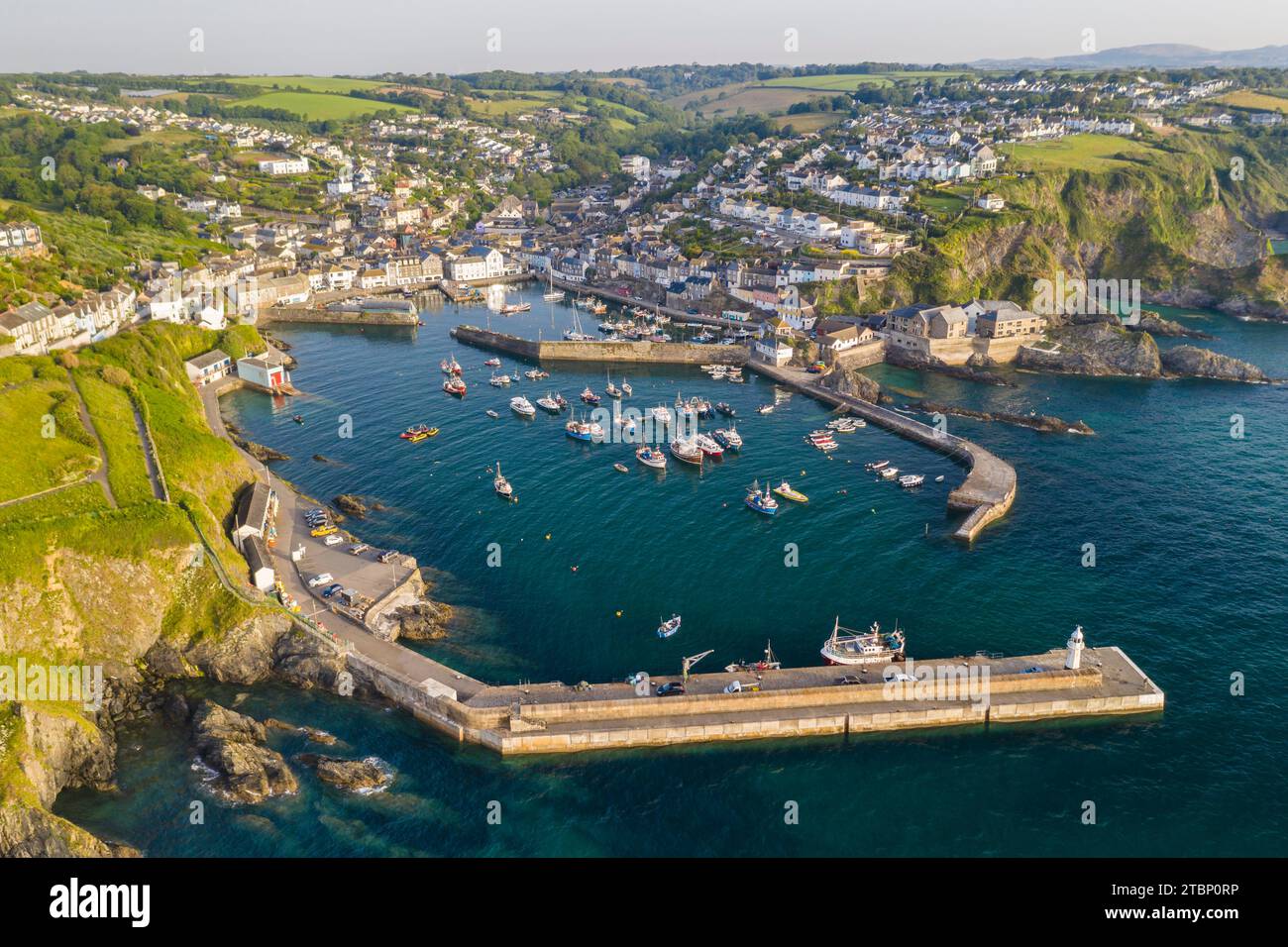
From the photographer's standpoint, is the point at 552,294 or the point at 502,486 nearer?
the point at 502,486

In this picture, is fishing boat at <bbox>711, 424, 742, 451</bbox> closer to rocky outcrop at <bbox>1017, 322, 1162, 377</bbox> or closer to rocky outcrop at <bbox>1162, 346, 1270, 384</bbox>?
rocky outcrop at <bbox>1017, 322, 1162, 377</bbox>

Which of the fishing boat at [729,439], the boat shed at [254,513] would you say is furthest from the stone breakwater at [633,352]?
the boat shed at [254,513]

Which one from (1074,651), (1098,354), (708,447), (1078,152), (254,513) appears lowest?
(1074,651)

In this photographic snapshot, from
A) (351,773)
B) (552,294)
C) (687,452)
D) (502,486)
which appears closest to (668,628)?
(351,773)

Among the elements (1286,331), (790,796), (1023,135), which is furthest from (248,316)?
(1023,135)

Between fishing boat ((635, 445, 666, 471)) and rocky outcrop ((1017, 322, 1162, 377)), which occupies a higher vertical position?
rocky outcrop ((1017, 322, 1162, 377))

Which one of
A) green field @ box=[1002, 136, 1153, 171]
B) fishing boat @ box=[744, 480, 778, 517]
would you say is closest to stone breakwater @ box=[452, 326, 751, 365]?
fishing boat @ box=[744, 480, 778, 517]

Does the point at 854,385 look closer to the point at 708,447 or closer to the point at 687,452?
the point at 708,447
